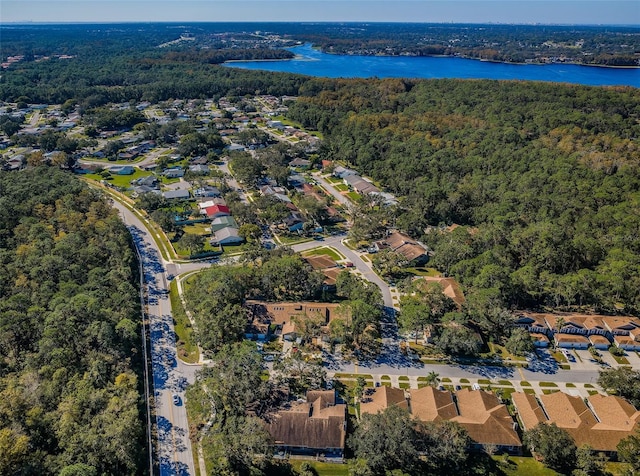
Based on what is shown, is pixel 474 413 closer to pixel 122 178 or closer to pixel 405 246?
pixel 405 246

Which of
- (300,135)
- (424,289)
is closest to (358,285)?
(424,289)

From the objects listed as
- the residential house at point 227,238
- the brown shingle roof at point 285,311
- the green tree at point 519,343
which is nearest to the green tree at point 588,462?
the green tree at point 519,343

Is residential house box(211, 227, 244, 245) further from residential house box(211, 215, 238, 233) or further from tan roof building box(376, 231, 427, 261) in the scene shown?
tan roof building box(376, 231, 427, 261)

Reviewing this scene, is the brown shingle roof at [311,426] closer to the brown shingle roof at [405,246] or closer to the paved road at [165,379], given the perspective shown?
the paved road at [165,379]

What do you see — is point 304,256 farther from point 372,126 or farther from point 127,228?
point 372,126

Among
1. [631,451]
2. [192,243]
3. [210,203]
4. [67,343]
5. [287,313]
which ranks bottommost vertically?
[287,313]

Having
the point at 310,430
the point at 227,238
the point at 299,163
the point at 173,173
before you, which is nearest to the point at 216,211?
the point at 227,238
